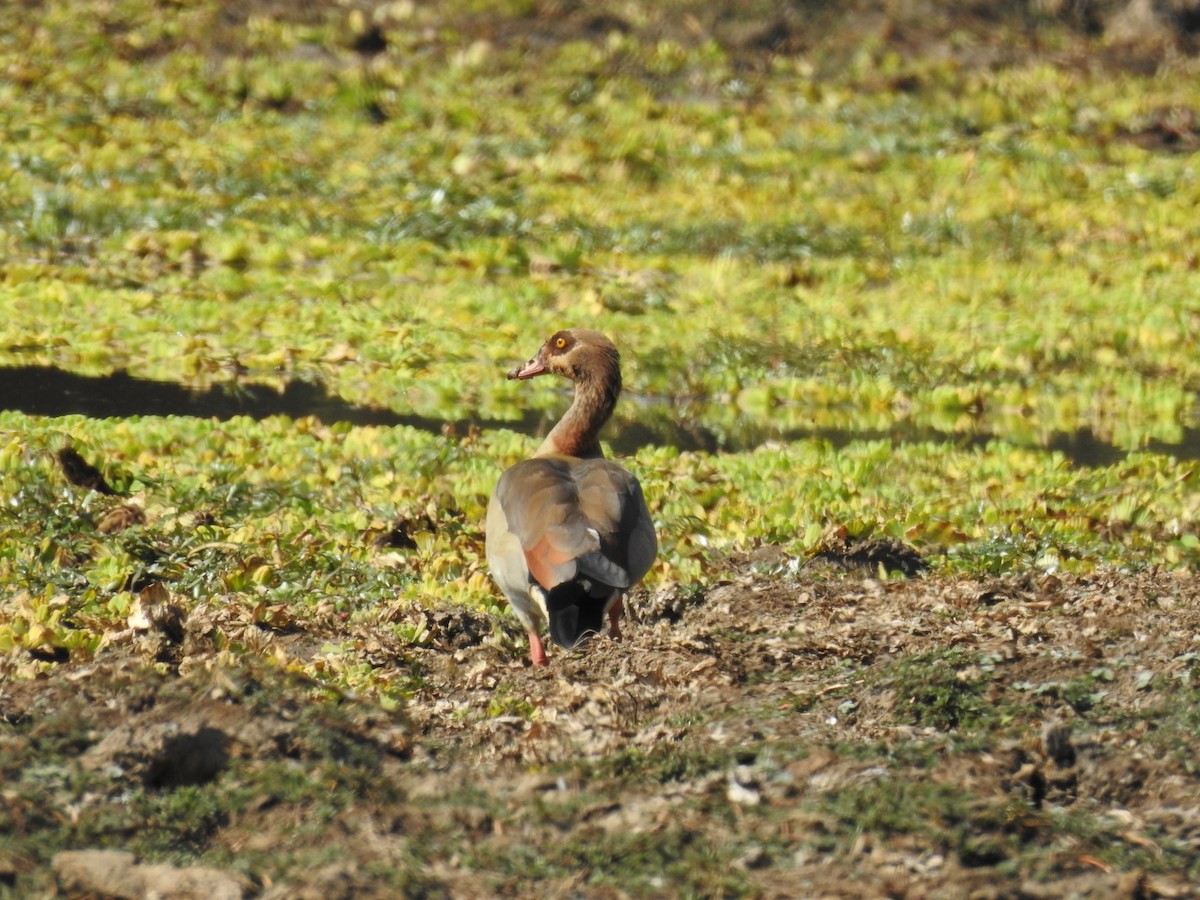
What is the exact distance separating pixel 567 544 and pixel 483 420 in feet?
16.1

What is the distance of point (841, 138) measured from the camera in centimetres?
1981

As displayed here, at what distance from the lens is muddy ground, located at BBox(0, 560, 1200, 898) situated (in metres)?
4.91

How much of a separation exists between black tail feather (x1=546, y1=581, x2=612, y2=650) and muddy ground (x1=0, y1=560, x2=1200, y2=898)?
120mm

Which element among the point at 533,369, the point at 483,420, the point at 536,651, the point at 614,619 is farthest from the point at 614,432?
the point at 536,651

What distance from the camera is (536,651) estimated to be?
24.2ft

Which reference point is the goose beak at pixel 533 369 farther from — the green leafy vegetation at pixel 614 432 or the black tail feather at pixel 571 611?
the black tail feather at pixel 571 611

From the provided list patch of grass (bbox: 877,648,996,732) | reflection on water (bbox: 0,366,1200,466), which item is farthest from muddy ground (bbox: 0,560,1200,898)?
reflection on water (bbox: 0,366,1200,466)

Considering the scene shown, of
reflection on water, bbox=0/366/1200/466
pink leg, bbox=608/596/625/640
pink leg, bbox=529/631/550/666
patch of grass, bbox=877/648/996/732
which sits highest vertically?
patch of grass, bbox=877/648/996/732

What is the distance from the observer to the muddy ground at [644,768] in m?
4.91

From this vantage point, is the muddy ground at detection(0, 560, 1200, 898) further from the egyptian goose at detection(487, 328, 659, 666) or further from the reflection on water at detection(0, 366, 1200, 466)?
the reflection on water at detection(0, 366, 1200, 466)

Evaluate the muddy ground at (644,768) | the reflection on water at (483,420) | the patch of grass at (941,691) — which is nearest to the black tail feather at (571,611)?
the muddy ground at (644,768)

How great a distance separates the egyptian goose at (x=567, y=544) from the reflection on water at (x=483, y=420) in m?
3.54

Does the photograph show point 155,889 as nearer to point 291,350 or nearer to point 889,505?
point 889,505

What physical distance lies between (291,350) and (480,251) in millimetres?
3081
